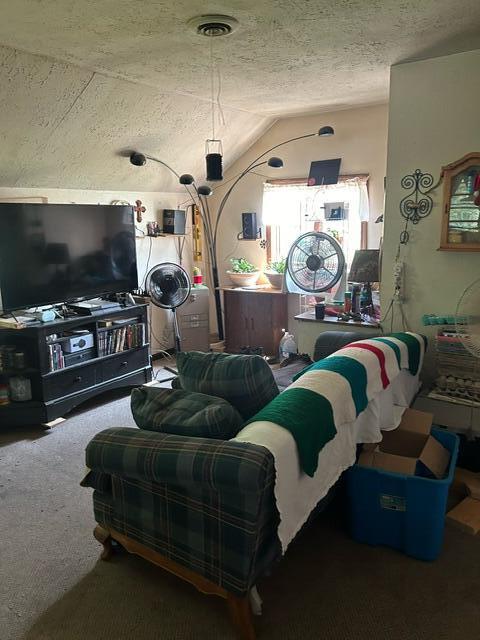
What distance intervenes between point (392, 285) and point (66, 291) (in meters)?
2.37

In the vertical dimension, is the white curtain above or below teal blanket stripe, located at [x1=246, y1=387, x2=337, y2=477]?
above

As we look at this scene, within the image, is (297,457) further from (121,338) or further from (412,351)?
(121,338)

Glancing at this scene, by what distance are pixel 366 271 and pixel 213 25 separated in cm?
189

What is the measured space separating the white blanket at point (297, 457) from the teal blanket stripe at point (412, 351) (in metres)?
0.44

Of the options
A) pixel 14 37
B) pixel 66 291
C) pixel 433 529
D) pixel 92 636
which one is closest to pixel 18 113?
pixel 14 37

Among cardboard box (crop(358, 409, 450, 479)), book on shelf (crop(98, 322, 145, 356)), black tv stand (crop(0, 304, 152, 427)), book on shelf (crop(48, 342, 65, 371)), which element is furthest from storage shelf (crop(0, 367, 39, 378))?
cardboard box (crop(358, 409, 450, 479))

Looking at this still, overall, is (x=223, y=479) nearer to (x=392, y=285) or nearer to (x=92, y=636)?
Answer: (x=92, y=636)

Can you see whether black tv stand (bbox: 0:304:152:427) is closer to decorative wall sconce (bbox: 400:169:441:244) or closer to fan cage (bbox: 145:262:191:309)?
fan cage (bbox: 145:262:191:309)

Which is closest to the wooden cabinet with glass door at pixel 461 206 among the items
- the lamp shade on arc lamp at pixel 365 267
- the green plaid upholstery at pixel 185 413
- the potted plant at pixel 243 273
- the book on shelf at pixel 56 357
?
the lamp shade on arc lamp at pixel 365 267

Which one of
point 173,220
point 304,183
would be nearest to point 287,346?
point 304,183

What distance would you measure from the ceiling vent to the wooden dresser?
2.59 metres

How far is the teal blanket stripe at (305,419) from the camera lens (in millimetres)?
1703

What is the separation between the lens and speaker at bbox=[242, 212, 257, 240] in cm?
512

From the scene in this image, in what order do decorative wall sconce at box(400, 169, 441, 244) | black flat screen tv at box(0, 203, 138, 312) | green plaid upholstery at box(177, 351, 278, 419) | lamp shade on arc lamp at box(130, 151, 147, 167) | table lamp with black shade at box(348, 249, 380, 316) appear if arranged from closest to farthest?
green plaid upholstery at box(177, 351, 278, 419), decorative wall sconce at box(400, 169, 441, 244), black flat screen tv at box(0, 203, 138, 312), table lamp with black shade at box(348, 249, 380, 316), lamp shade on arc lamp at box(130, 151, 147, 167)
